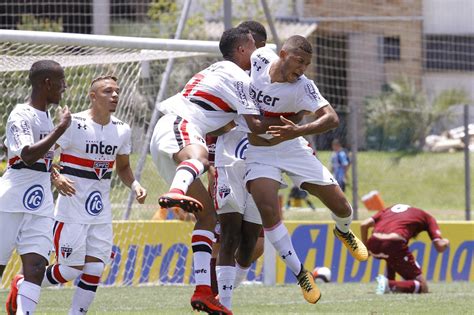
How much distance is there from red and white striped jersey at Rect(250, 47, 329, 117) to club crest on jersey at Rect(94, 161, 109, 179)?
1.37m

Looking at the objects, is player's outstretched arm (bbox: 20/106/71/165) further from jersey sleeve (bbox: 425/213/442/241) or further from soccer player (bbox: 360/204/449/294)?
jersey sleeve (bbox: 425/213/442/241)

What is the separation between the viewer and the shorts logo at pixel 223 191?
9.72 meters

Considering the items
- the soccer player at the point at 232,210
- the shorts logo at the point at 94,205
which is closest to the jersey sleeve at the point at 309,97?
the soccer player at the point at 232,210

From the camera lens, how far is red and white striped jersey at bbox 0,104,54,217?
8672 mm

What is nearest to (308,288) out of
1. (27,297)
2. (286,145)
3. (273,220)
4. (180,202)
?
(273,220)

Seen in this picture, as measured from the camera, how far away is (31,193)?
28.7ft

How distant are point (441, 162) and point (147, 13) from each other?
7747 mm

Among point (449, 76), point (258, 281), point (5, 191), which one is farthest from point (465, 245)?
point (449, 76)

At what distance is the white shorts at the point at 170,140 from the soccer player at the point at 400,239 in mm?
4929

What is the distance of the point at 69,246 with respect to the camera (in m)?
9.62

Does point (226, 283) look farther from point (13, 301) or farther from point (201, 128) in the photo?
point (13, 301)

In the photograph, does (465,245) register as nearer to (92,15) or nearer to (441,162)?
(92,15)

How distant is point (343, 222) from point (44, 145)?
9.47 feet

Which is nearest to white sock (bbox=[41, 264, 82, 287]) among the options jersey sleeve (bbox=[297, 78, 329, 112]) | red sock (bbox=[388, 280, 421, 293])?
jersey sleeve (bbox=[297, 78, 329, 112])
